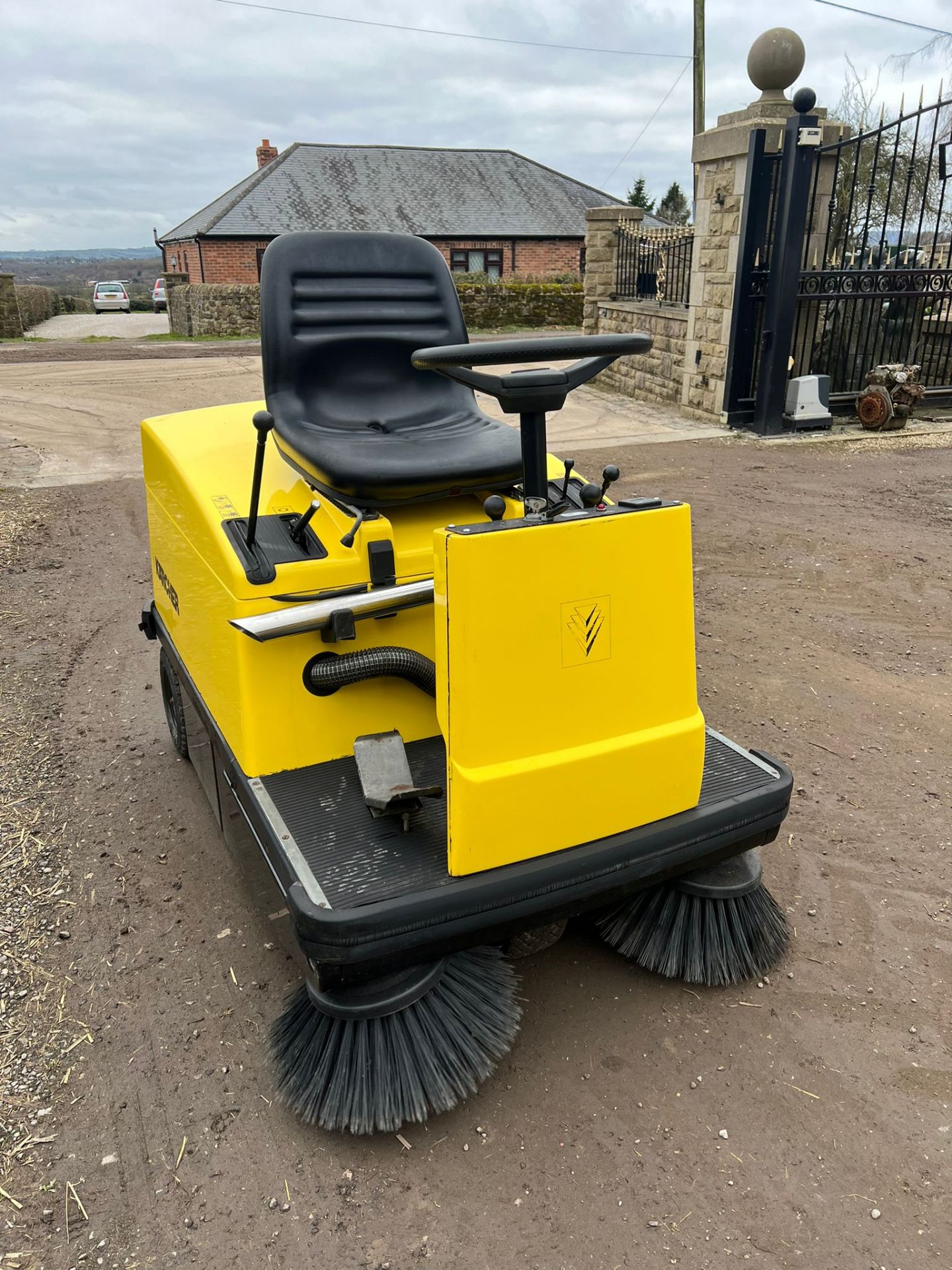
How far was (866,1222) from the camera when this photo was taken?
1.57 meters

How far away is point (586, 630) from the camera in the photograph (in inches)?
66.3

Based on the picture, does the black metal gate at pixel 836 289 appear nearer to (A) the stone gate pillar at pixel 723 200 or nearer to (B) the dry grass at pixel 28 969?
(A) the stone gate pillar at pixel 723 200

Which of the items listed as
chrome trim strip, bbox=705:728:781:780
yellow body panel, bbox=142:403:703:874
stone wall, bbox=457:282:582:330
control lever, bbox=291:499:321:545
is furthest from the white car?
chrome trim strip, bbox=705:728:781:780

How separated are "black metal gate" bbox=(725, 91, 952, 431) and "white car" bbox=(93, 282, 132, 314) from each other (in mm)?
31730

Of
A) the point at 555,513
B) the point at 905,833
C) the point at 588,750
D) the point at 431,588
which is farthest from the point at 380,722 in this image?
the point at 905,833

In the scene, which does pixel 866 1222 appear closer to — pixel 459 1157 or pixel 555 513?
pixel 459 1157

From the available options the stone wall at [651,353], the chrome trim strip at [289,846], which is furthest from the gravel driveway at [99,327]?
the chrome trim strip at [289,846]

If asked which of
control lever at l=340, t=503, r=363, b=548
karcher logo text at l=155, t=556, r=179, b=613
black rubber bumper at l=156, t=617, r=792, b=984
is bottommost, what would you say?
black rubber bumper at l=156, t=617, r=792, b=984

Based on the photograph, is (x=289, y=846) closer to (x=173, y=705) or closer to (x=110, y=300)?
(x=173, y=705)

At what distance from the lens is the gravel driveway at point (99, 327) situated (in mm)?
21328

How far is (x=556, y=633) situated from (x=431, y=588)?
0.51 meters

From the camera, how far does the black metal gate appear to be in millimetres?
7895

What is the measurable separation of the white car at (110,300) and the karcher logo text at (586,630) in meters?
37.8

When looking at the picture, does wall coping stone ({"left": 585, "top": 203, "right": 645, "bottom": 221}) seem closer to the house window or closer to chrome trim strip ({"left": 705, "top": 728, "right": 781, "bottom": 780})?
chrome trim strip ({"left": 705, "top": 728, "right": 781, "bottom": 780})
